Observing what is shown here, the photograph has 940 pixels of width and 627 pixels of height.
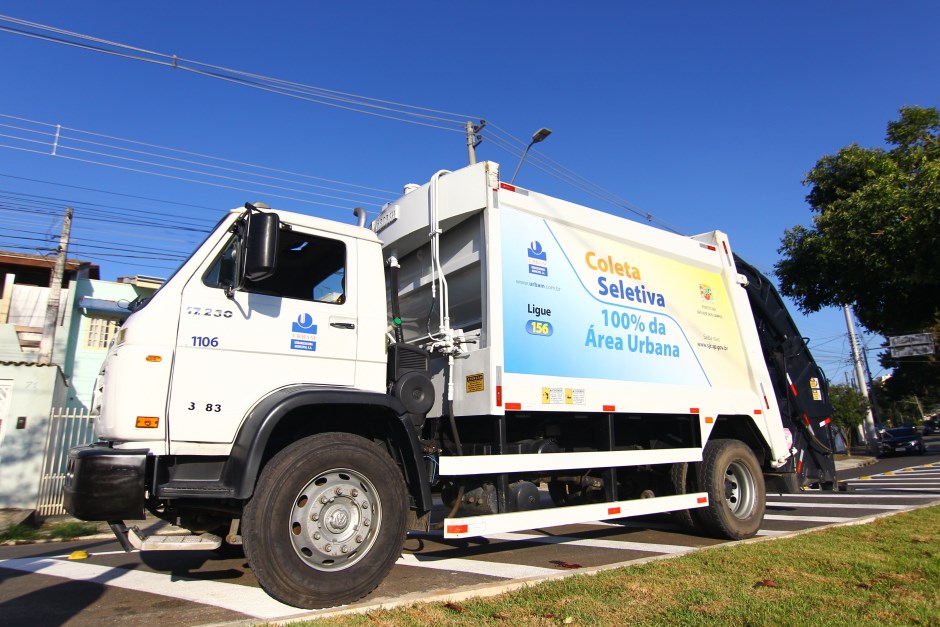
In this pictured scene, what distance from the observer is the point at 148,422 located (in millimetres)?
3828

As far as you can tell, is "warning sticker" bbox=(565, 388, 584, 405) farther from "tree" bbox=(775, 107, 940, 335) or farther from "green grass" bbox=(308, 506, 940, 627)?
"tree" bbox=(775, 107, 940, 335)

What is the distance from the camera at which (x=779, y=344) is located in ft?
27.7

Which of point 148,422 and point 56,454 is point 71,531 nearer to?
point 56,454

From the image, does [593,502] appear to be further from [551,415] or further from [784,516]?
[784,516]

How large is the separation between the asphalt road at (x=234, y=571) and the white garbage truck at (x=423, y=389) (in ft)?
1.46

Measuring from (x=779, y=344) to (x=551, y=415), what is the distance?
4.50 m

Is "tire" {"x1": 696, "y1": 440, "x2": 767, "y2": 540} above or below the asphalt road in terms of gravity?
above

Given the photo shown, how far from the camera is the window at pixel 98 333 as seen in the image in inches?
760

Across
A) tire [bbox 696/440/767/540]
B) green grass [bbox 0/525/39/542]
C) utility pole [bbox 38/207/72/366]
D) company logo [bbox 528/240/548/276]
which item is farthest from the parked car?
utility pole [bbox 38/207/72/366]

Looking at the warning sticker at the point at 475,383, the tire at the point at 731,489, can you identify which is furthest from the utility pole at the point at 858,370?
the warning sticker at the point at 475,383

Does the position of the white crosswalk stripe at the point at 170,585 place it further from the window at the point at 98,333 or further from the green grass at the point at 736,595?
the window at the point at 98,333

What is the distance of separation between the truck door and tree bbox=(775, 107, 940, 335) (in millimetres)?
7811

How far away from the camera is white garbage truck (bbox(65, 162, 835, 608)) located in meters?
3.91

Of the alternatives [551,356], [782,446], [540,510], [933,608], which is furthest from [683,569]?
[782,446]
